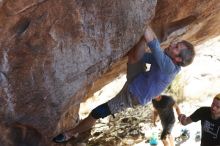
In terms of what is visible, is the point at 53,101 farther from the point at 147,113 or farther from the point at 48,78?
the point at 147,113

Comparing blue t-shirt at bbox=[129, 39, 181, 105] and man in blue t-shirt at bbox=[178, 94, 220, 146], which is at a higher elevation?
blue t-shirt at bbox=[129, 39, 181, 105]

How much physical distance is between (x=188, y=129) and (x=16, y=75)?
573 centimetres

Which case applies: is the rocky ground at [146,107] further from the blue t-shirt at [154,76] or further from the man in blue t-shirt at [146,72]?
the blue t-shirt at [154,76]

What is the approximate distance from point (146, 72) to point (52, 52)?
3.69ft

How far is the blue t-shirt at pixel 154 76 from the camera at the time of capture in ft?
14.4

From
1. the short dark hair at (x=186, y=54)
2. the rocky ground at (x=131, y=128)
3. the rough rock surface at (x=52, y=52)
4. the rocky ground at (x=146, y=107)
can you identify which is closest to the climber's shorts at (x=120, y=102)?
the rough rock surface at (x=52, y=52)

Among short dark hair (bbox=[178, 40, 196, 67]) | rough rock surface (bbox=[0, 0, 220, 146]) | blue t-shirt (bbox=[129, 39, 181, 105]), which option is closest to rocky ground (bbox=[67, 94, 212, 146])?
blue t-shirt (bbox=[129, 39, 181, 105])

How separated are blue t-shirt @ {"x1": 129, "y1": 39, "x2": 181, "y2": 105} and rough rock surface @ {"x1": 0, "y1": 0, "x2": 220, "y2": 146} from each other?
0.35 metres

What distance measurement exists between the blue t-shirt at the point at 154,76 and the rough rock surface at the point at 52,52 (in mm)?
351

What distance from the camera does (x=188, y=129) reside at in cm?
935

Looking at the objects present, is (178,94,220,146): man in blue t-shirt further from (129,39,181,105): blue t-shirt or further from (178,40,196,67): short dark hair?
(178,40,196,67): short dark hair

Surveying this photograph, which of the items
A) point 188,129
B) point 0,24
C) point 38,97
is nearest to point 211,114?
point 38,97

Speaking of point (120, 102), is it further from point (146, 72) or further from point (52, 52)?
point (52, 52)

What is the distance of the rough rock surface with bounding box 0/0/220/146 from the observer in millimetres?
4270
